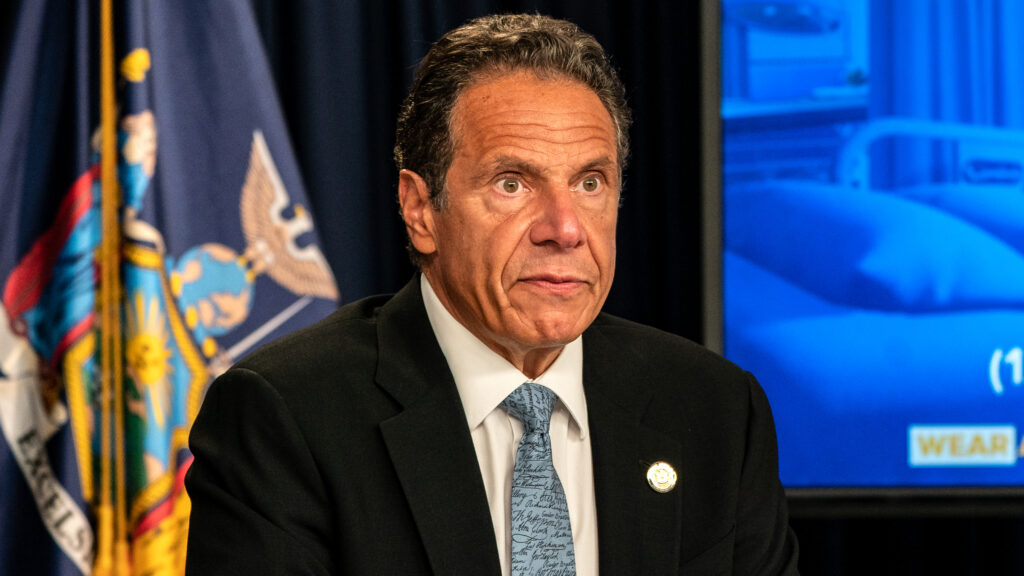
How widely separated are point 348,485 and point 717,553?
0.51m

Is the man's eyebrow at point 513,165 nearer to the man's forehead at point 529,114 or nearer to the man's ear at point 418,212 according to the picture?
the man's forehead at point 529,114

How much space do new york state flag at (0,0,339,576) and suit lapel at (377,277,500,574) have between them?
44.2 inches

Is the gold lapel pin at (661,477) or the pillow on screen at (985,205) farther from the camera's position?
the pillow on screen at (985,205)

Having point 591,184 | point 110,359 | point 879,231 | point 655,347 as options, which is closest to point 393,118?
point 110,359

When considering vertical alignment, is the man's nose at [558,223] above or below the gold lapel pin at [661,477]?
above

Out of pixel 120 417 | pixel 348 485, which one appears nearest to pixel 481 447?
pixel 348 485

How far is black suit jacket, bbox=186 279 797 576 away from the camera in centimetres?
136

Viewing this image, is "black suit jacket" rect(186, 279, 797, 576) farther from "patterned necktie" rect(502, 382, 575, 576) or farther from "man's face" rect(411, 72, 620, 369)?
"man's face" rect(411, 72, 620, 369)

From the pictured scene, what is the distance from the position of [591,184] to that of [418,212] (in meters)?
0.24

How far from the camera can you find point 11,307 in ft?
8.20

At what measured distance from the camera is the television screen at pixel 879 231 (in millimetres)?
2574

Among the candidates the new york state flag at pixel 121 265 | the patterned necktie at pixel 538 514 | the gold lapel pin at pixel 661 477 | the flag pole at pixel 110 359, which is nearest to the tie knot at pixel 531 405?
the patterned necktie at pixel 538 514

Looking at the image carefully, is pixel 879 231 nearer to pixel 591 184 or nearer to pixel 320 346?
pixel 591 184

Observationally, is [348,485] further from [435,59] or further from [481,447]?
[435,59]
